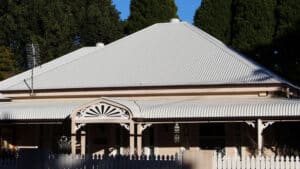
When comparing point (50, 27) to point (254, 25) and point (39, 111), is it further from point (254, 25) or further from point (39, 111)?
point (39, 111)

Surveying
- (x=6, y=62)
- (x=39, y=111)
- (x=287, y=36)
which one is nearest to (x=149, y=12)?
(x=287, y=36)

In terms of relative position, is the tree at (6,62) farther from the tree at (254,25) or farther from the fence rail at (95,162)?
the fence rail at (95,162)

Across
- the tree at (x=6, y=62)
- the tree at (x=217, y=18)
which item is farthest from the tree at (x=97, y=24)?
the tree at (x=217, y=18)

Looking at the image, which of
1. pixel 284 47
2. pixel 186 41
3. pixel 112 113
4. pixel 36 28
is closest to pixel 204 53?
pixel 186 41

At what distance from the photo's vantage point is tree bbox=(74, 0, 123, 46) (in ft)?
190

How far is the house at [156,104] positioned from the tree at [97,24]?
78.5ft

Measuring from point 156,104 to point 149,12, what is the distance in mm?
20772

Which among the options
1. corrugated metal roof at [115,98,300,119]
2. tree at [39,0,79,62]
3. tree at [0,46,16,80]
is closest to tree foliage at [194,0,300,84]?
corrugated metal roof at [115,98,300,119]

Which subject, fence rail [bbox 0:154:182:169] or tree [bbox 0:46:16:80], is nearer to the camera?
fence rail [bbox 0:154:182:169]

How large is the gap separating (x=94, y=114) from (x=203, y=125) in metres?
5.03

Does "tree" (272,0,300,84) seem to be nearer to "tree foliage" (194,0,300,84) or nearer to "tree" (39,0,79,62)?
"tree foliage" (194,0,300,84)

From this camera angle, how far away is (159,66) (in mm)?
31422

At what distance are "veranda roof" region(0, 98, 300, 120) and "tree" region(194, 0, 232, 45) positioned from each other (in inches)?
668

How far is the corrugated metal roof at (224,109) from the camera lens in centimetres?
2583
